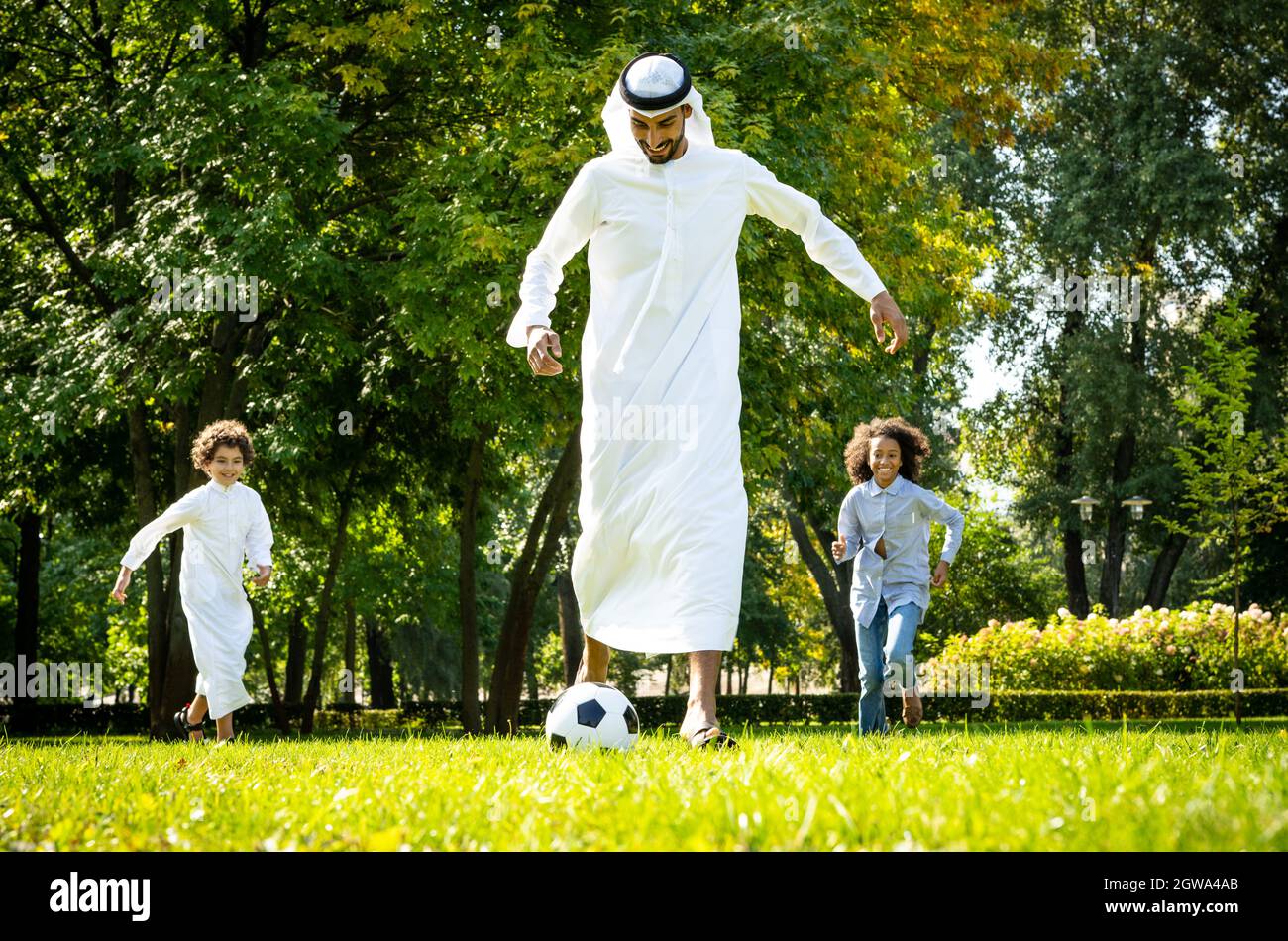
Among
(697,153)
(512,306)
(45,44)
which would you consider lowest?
(697,153)

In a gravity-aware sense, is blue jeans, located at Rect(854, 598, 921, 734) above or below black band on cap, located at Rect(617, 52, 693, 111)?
below

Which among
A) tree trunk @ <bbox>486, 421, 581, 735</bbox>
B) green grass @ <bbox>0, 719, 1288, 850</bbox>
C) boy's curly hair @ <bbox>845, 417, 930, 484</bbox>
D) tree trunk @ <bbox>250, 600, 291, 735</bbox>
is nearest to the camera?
green grass @ <bbox>0, 719, 1288, 850</bbox>

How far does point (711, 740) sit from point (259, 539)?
517 cm

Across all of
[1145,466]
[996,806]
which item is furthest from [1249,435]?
[996,806]

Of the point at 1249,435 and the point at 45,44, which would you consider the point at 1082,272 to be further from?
the point at 45,44

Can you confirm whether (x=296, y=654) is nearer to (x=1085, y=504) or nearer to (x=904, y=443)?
(x=1085, y=504)

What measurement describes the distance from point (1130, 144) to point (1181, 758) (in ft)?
92.0

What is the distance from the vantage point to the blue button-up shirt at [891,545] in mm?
9070

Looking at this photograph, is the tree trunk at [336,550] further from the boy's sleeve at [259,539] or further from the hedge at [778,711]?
the boy's sleeve at [259,539]

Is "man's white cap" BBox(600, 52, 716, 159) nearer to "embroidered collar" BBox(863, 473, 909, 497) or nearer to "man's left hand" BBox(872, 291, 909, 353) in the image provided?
"man's left hand" BBox(872, 291, 909, 353)

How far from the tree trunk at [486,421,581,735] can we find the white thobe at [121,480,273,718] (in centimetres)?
968

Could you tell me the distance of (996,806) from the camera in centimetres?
294

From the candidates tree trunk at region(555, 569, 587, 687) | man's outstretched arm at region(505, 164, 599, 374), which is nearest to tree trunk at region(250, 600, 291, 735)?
tree trunk at region(555, 569, 587, 687)

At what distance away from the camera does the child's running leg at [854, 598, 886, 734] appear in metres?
8.98
